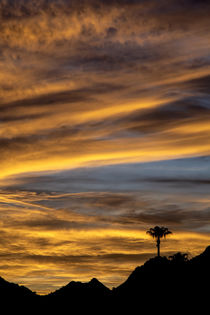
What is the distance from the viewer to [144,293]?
12150 centimetres

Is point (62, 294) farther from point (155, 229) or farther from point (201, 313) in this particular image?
point (201, 313)

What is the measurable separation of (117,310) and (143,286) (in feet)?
31.8

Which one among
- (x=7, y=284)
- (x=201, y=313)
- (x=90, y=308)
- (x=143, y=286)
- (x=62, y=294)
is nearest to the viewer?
(x=201, y=313)

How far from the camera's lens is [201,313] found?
329 ft

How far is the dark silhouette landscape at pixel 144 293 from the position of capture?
109188mm

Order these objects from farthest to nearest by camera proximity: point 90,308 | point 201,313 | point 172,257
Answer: point 90,308, point 172,257, point 201,313

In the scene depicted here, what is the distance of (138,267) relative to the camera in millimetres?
132000

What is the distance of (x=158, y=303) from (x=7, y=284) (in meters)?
77.8

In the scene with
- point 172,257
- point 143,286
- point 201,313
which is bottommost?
point 201,313

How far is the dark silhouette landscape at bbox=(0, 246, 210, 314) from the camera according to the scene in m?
109

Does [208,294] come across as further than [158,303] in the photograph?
No

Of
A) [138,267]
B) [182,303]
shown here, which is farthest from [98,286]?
[182,303]

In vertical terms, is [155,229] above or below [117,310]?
above

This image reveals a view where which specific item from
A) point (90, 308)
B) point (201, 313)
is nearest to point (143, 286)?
point (201, 313)
